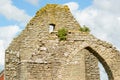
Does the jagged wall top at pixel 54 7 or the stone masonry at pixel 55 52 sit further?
the jagged wall top at pixel 54 7

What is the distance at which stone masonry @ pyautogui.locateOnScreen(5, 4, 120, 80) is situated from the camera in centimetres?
1994

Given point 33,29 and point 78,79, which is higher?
point 33,29

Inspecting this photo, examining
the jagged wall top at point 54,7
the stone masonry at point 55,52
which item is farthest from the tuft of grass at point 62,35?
the jagged wall top at point 54,7

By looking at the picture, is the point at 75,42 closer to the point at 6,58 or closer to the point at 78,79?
the point at 78,79

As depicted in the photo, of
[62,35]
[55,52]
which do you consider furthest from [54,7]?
[55,52]

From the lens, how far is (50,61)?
65.3 ft

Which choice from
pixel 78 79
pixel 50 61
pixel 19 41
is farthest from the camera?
pixel 19 41

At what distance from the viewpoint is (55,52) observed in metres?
19.9

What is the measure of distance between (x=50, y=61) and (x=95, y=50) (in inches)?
73.3

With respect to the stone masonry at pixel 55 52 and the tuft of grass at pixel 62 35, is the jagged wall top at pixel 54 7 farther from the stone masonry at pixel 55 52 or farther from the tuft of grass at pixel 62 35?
the tuft of grass at pixel 62 35

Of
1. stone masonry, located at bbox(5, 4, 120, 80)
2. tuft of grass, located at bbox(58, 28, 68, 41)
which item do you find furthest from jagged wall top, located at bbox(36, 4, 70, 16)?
tuft of grass, located at bbox(58, 28, 68, 41)

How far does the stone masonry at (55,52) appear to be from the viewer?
19.9m

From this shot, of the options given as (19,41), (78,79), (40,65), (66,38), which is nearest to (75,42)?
(66,38)

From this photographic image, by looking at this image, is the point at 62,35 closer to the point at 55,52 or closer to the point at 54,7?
the point at 55,52
